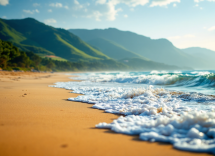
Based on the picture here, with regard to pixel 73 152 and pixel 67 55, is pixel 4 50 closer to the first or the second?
pixel 73 152

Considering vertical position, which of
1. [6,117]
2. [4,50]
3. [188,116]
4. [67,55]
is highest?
[67,55]

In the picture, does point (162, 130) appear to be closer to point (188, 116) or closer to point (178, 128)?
point (178, 128)

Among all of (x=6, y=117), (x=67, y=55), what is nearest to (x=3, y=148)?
(x=6, y=117)

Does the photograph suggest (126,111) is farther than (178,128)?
Yes

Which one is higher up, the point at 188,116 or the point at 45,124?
the point at 188,116

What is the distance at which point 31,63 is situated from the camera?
68.7m

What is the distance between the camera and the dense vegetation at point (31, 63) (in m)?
42.7

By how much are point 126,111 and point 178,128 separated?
1.82 meters

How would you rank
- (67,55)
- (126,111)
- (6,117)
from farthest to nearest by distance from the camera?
(67,55) < (126,111) < (6,117)

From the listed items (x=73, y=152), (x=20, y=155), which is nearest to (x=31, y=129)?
(x=20, y=155)

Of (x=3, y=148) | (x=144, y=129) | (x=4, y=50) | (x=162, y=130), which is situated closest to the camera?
(x=3, y=148)

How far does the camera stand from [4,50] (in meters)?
41.9

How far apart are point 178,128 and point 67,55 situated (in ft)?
627

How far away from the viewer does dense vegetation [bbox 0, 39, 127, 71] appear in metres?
42.7
